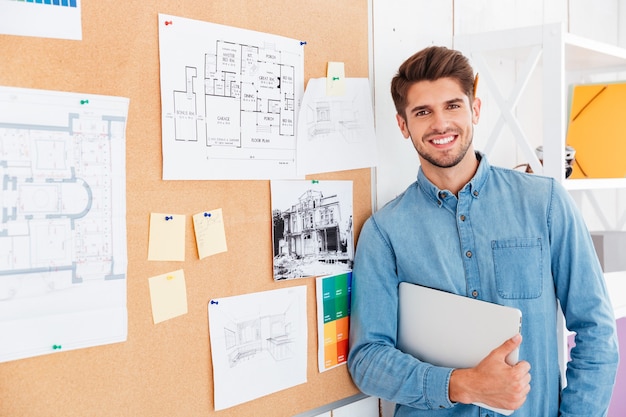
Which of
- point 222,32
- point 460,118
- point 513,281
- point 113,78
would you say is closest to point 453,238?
point 513,281

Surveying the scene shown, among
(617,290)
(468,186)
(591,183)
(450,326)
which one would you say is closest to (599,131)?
(591,183)

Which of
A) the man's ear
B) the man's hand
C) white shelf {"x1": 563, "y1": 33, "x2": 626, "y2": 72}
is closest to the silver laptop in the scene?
the man's hand

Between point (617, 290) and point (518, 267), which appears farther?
point (617, 290)

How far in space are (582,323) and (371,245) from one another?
52 centimetres

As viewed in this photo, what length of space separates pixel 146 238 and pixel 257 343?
35cm

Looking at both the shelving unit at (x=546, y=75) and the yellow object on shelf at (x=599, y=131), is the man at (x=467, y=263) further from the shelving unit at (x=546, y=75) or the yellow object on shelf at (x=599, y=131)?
the yellow object on shelf at (x=599, y=131)

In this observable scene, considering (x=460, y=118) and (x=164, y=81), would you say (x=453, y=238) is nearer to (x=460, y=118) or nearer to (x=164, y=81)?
(x=460, y=118)

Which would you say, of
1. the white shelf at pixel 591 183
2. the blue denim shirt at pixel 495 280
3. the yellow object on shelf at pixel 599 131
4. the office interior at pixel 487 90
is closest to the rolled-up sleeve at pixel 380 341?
the blue denim shirt at pixel 495 280

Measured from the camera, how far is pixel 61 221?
963 millimetres

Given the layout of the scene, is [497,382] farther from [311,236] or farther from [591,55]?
[591,55]

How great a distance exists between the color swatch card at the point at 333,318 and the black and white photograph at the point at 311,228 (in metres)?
0.03

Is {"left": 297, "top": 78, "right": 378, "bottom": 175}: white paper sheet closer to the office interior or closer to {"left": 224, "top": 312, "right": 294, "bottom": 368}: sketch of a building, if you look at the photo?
the office interior

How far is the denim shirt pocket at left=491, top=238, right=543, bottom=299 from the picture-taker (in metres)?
1.34

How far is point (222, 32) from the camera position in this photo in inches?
46.0
